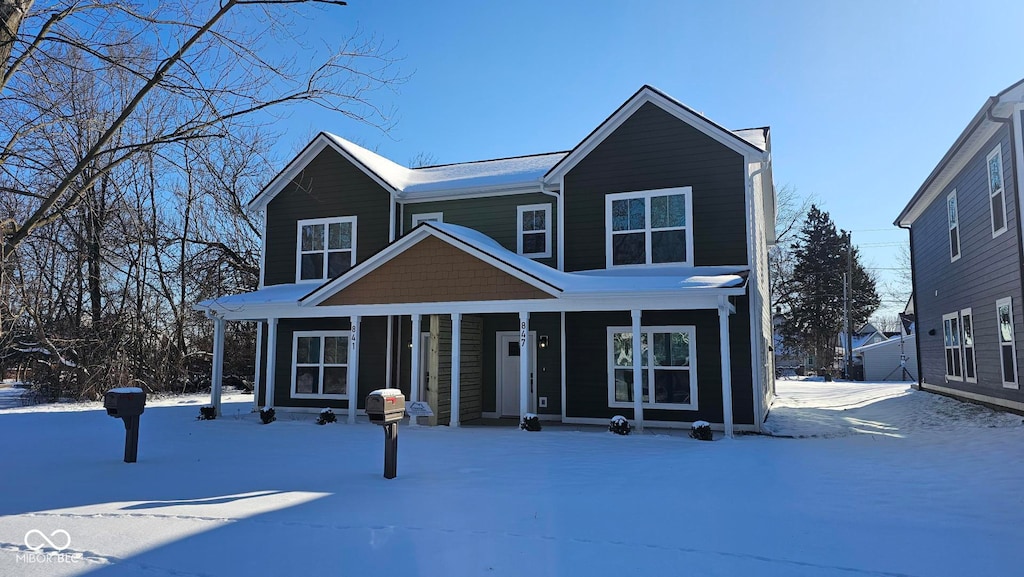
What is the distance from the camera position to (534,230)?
14.7 metres

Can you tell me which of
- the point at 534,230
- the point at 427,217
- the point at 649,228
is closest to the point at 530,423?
the point at 649,228

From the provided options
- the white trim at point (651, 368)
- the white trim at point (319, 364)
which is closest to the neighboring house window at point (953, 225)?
the white trim at point (651, 368)

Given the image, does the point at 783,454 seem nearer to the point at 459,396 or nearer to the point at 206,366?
the point at 459,396

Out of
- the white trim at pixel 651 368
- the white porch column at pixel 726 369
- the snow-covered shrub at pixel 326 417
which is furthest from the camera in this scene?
the snow-covered shrub at pixel 326 417

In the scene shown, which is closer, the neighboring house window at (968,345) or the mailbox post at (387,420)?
the mailbox post at (387,420)

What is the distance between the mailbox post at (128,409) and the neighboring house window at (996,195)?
14821mm

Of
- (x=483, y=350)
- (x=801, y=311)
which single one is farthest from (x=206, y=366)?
(x=801, y=311)

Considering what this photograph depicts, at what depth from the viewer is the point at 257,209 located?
16.5 metres

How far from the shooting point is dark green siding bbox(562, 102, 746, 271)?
12398 mm

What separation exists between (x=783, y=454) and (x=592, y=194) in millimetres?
6541

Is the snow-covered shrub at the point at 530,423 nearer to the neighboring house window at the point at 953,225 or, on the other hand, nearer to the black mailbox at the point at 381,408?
the black mailbox at the point at 381,408

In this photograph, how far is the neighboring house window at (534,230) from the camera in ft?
47.7

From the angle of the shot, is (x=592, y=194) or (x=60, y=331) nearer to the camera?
(x=592, y=194)

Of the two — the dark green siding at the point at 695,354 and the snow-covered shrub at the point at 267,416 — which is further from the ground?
the dark green siding at the point at 695,354
